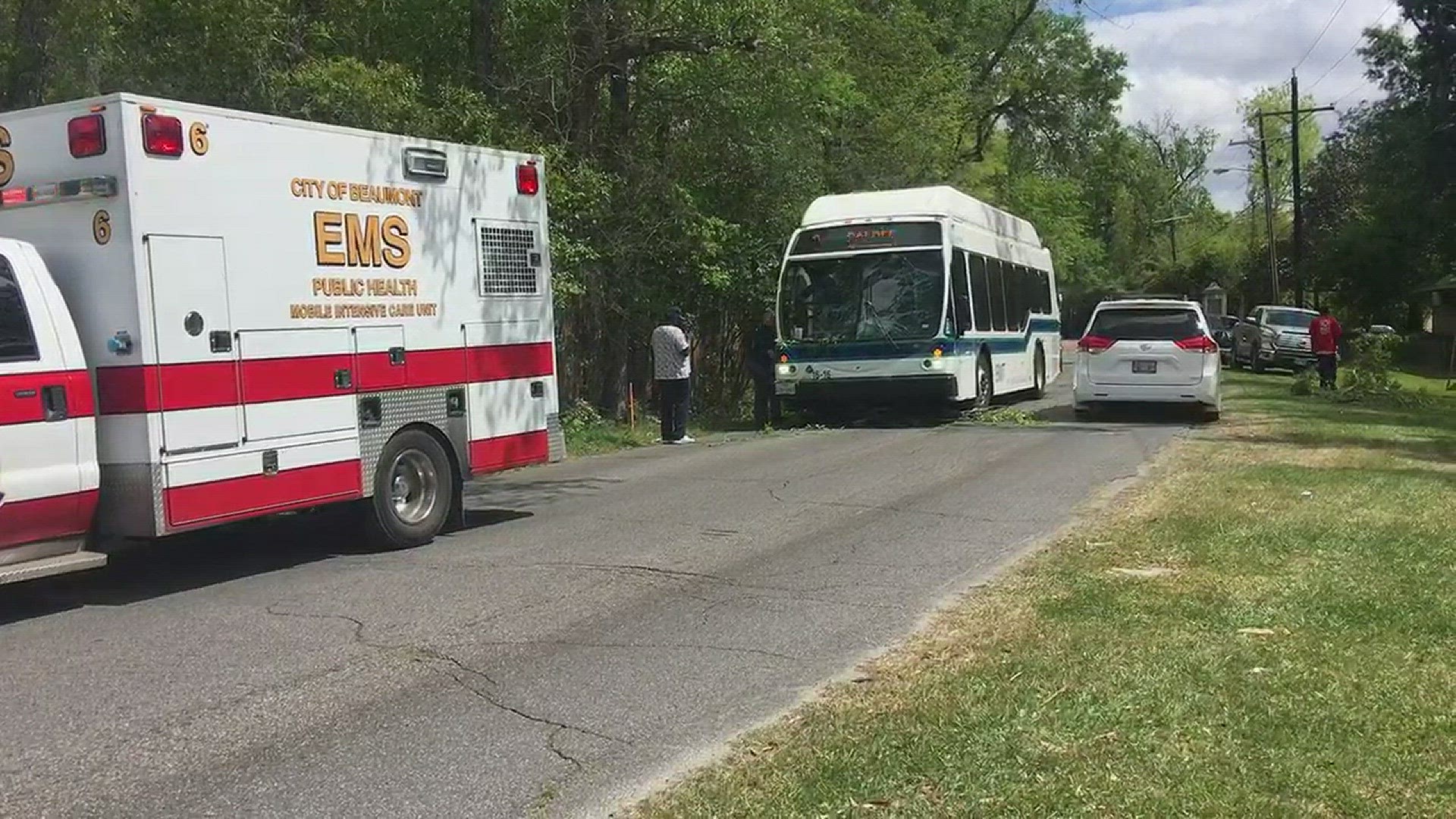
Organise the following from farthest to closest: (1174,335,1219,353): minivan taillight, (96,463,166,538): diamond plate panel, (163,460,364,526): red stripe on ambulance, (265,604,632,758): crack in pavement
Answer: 1. (1174,335,1219,353): minivan taillight
2. (163,460,364,526): red stripe on ambulance
3. (96,463,166,538): diamond plate panel
4. (265,604,632,758): crack in pavement

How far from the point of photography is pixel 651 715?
18.3 feet

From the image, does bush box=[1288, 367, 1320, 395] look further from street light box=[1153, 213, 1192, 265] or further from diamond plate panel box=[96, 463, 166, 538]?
street light box=[1153, 213, 1192, 265]

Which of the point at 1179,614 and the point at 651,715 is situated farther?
the point at 1179,614

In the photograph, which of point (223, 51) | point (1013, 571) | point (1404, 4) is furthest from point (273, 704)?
point (1404, 4)

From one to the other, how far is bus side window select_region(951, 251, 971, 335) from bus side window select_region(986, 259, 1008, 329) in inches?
75.5

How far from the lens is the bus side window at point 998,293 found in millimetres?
21312

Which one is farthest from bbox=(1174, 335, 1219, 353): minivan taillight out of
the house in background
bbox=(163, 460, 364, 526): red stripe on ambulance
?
the house in background

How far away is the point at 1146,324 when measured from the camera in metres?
18.3

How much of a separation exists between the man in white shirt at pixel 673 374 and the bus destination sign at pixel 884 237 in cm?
266

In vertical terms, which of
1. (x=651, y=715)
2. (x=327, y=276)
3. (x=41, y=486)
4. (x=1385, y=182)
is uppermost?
(x=1385, y=182)

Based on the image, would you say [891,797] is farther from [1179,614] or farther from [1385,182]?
[1385,182]

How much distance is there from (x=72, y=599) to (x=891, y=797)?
5.86 meters

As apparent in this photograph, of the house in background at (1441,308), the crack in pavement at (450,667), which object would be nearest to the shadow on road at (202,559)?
the crack in pavement at (450,667)

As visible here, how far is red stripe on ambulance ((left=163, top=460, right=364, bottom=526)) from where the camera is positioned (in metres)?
7.84
